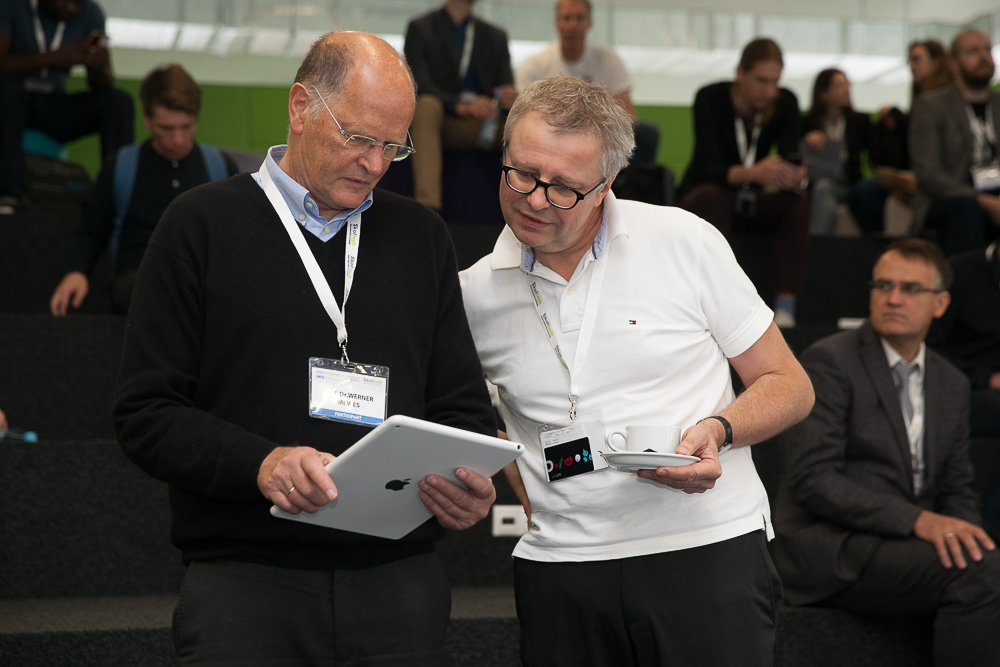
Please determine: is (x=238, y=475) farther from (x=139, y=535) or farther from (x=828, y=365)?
(x=828, y=365)

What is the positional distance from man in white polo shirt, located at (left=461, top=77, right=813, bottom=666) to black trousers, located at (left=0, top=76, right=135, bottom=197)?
3.10 meters

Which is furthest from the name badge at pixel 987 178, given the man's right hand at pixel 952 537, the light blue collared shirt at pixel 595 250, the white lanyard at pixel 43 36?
the white lanyard at pixel 43 36

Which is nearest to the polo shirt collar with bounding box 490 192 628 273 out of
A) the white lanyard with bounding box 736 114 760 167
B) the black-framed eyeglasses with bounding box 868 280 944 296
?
the black-framed eyeglasses with bounding box 868 280 944 296

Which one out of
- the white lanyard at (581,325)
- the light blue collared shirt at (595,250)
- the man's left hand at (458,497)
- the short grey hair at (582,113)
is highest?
the short grey hair at (582,113)

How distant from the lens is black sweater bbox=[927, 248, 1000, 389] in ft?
11.2

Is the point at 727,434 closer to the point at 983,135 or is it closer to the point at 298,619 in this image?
the point at 298,619

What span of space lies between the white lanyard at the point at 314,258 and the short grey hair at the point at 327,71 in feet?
0.43

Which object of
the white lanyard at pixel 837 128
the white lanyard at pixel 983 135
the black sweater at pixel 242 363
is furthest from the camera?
the white lanyard at pixel 837 128

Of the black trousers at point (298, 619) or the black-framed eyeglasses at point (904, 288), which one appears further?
the black-framed eyeglasses at point (904, 288)

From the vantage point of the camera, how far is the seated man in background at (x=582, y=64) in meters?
4.58

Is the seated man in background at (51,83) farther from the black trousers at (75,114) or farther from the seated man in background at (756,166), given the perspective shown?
the seated man in background at (756,166)

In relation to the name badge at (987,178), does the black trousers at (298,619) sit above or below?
below

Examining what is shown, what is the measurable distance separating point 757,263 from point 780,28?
160 inches

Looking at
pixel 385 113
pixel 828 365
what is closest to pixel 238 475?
pixel 385 113
